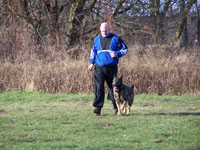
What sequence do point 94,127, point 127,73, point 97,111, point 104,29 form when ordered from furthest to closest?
1. point 127,73
2. point 97,111
3. point 104,29
4. point 94,127

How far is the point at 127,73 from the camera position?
52.4ft

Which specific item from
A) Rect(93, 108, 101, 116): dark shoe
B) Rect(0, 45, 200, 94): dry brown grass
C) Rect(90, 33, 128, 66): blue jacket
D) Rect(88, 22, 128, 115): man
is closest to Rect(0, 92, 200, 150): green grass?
Rect(93, 108, 101, 116): dark shoe

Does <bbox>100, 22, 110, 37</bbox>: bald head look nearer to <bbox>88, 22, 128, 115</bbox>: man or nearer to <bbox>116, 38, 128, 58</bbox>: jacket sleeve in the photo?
<bbox>88, 22, 128, 115</bbox>: man

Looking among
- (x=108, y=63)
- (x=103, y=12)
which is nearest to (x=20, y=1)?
(x=103, y=12)

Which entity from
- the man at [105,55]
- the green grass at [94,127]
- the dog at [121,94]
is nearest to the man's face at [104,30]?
the man at [105,55]

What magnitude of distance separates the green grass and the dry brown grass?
2348 mm

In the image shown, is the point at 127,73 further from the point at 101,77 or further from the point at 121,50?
the point at 121,50

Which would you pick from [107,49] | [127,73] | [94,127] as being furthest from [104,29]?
[127,73]

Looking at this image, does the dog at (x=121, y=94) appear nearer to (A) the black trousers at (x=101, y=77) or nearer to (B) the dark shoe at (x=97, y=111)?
(A) the black trousers at (x=101, y=77)

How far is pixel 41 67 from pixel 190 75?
587 cm

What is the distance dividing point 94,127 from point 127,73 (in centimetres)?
792

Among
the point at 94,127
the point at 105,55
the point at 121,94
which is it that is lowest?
the point at 94,127

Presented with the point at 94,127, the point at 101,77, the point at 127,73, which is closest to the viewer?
the point at 94,127

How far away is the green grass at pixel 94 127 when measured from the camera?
21.5 ft
